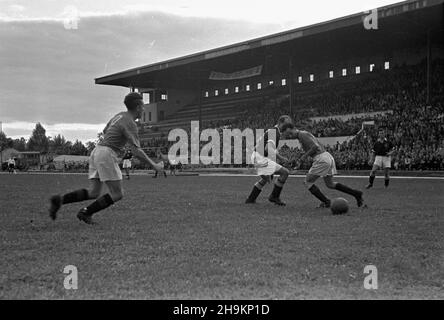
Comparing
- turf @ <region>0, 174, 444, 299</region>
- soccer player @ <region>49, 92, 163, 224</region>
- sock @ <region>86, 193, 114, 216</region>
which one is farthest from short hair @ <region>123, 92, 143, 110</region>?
turf @ <region>0, 174, 444, 299</region>

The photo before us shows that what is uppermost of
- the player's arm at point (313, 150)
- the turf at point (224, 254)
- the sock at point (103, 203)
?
the player's arm at point (313, 150)

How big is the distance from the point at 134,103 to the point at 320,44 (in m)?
40.0

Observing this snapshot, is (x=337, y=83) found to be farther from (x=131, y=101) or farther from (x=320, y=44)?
(x=131, y=101)

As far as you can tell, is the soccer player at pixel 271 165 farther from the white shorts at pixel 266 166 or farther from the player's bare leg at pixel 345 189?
the player's bare leg at pixel 345 189

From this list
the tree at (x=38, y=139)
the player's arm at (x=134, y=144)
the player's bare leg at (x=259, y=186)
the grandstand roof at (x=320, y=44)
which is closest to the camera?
the player's arm at (x=134, y=144)

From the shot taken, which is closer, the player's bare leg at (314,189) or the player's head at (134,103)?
the player's head at (134,103)

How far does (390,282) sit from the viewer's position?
4445 millimetres

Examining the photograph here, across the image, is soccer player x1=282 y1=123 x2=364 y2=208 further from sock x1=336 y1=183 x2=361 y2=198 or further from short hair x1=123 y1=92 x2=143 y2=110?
short hair x1=123 y1=92 x2=143 y2=110

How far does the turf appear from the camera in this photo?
13.7 feet

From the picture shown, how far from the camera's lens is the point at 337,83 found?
49250mm

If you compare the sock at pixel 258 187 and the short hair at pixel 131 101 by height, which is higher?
the short hair at pixel 131 101

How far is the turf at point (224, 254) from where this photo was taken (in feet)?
13.7

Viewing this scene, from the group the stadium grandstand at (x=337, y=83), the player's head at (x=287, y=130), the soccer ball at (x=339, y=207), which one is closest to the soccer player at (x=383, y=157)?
the player's head at (x=287, y=130)

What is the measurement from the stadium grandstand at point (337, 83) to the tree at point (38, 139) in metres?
81.7
